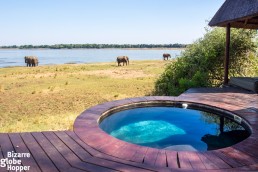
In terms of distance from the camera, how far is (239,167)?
117 inches

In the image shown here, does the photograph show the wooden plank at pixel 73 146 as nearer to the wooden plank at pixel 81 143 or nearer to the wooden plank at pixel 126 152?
the wooden plank at pixel 81 143

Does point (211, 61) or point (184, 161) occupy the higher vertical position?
point (211, 61)

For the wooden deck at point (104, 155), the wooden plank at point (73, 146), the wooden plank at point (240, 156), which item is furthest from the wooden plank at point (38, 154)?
the wooden plank at point (240, 156)

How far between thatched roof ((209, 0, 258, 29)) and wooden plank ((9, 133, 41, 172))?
6.25m

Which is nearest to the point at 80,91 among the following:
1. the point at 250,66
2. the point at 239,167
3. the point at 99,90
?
the point at 99,90

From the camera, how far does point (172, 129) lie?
5930 millimetres

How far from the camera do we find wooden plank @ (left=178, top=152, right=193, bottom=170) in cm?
302

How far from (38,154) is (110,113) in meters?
2.69

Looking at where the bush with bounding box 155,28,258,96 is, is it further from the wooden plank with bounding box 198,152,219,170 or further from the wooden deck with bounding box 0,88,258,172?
the wooden plank with bounding box 198,152,219,170

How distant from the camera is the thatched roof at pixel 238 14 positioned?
6640 millimetres

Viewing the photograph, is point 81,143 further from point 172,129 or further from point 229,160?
point 172,129

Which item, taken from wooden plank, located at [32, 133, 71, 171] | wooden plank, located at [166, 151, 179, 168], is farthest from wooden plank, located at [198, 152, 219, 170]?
wooden plank, located at [32, 133, 71, 171]

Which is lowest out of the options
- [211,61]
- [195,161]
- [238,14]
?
[195,161]

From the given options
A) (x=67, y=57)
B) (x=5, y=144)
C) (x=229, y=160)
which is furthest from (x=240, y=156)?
(x=67, y=57)
